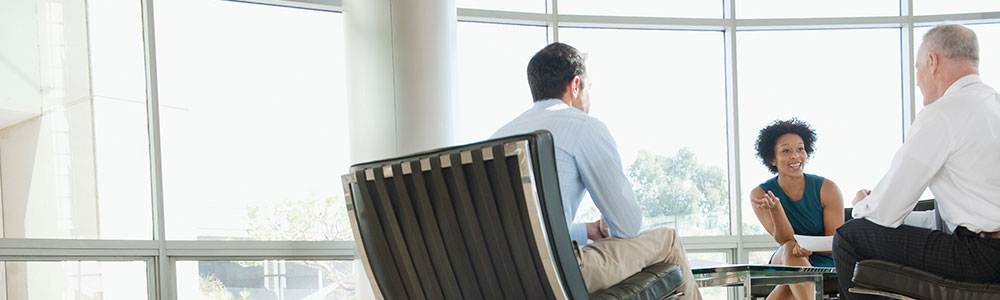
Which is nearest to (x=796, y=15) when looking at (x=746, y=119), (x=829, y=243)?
(x=746, y=119)

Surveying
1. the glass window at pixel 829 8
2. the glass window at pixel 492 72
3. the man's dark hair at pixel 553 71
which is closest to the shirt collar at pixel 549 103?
the man's dark hair at pixel 553 71

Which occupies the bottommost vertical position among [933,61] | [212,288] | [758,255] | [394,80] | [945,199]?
[758,255]

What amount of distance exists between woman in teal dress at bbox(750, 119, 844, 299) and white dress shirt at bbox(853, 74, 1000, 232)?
1.14 meters

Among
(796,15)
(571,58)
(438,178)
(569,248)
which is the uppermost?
(796,15)

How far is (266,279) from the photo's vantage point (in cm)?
439

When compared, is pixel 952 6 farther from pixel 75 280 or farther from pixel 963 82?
pixel 75 280

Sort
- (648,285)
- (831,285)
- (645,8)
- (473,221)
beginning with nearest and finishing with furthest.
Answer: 1. (473,221)
2. (648,285)
3. (831,285)
4. (645,8)

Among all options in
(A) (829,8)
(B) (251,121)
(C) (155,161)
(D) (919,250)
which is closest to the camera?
(D) (919,250)

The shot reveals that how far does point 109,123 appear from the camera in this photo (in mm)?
3963

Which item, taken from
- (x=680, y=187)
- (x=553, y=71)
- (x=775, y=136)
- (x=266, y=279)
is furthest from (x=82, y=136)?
(x=680, y=187)

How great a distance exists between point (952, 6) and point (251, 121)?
4.77 metres

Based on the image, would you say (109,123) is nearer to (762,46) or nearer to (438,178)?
(438,178)

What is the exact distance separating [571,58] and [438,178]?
38.3 inches

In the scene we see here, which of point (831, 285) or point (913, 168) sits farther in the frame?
point (831, 285)
